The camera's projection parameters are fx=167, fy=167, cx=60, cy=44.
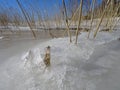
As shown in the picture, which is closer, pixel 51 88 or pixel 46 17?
pixel 51 88

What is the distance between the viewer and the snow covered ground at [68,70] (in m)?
0.63

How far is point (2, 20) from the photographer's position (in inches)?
158

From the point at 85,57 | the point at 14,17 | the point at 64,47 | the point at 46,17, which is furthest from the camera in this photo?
the point at 14,17

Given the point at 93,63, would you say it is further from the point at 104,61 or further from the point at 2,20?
the point at 2,20

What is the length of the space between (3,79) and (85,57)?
0.40m

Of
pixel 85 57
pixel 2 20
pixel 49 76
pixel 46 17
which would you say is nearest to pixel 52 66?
pixel 49 76

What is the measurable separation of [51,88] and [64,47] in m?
0.40

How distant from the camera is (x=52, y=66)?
75 centimetres

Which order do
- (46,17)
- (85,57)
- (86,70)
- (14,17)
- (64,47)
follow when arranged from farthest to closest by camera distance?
(14,17), (46,17), (64,47), (85,57), (86,70)

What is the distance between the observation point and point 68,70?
0.70 metres

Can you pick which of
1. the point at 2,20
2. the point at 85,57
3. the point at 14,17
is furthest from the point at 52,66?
the point at 2,20

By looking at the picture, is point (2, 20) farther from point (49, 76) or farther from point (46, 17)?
point (49, 76)

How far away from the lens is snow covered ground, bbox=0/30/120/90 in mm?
634

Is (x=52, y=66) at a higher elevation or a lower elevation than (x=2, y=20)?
higher
